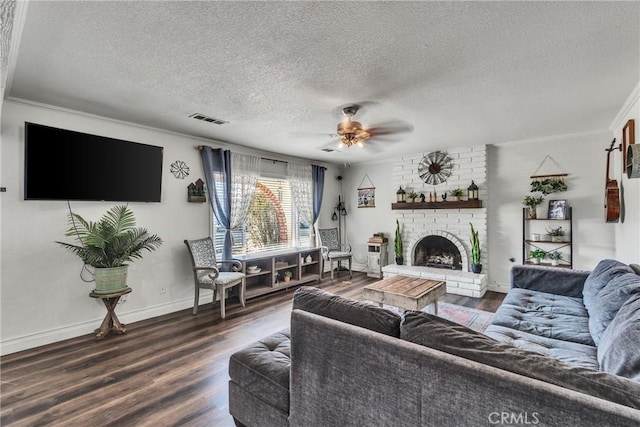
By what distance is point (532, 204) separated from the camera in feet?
14.4

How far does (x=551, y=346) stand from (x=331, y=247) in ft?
14.4

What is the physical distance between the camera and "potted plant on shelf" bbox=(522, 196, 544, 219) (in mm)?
4391

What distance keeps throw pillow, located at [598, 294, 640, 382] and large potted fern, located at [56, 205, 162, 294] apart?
3.87 meters

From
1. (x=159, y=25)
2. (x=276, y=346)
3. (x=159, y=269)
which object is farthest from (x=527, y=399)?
(x=159, y=269)

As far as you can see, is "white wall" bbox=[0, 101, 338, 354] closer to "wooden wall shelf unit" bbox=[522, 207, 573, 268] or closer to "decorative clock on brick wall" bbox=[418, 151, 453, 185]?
"decorative clock on brick wall" bbox=[418, 151, 453, 185]

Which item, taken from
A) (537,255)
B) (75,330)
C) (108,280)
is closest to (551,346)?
(537,255)

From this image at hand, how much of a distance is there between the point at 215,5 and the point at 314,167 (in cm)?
444

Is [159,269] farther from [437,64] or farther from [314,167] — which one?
[437,64]

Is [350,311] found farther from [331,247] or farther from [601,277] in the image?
[331,247]

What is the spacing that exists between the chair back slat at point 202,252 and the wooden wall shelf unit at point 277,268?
17.0 inches

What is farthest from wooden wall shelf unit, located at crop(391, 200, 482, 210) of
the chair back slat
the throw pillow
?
the chair back slat

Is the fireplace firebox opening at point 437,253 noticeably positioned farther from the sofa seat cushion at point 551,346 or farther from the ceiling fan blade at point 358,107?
the ceiling fan blade at point 358,107

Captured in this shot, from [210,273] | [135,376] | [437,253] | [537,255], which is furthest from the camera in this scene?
[437,253]

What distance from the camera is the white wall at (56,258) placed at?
2.77m
